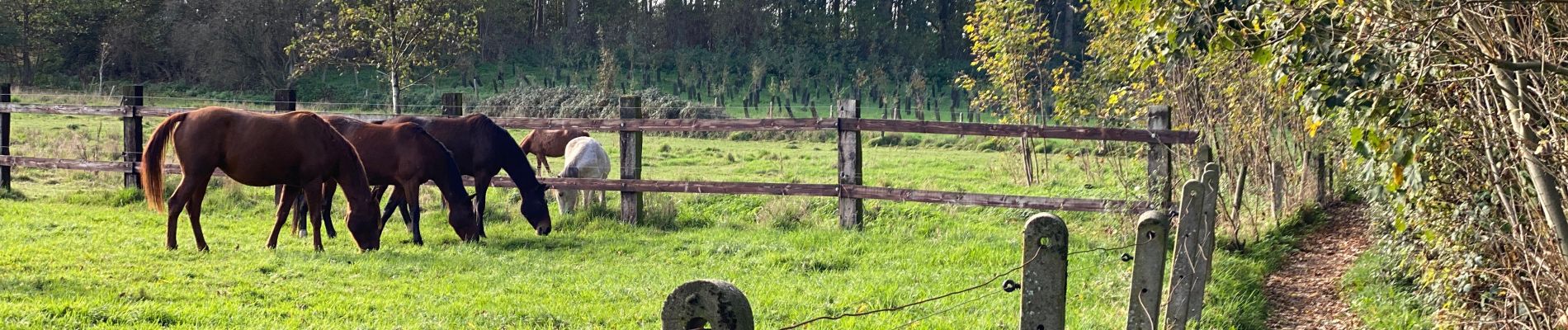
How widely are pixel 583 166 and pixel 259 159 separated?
14.2 ft

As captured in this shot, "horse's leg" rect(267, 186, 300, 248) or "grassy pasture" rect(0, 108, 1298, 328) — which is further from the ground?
"horse's leg" rect(267, 186, 300, 248)

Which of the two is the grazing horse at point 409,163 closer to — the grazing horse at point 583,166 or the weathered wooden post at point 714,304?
the grazing horse at point 583,166

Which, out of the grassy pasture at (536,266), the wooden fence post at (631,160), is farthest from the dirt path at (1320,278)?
the wooden fence post at (631,160)

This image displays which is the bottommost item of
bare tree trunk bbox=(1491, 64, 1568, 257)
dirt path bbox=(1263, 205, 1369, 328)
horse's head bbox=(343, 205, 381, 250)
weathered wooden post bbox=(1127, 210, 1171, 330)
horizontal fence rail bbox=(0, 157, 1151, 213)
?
dirt path bbox=(1263, 205, 1369, 328)

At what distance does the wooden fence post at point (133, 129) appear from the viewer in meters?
12.1

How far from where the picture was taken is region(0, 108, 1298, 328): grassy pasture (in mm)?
6027

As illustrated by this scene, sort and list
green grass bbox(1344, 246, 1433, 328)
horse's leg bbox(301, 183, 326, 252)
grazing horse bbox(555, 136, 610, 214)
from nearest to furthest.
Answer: green grass bbox(1344, 246, 1433, 328) → horse's leg bbox(301, 183, 326, 252) → grazing horse bbox(555, 136, 610, 214)

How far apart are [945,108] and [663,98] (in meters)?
13.6

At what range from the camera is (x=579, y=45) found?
5147 cm

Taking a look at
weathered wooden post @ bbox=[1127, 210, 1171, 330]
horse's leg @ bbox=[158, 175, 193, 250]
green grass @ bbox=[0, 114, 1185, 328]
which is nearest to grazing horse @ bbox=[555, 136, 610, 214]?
green grass @ bbox=[0, 114, 1185, 328]

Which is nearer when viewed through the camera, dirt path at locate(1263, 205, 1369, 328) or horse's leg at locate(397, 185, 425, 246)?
dirt path at locate(1263, 205, 1369, 328)

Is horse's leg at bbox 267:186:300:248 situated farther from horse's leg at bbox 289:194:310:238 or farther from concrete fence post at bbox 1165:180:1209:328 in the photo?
concrete fence post at bbox 1165:180:1209:328

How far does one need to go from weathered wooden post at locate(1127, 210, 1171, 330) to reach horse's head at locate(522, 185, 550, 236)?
274 inches

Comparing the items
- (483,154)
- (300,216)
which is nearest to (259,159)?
(300,216)
